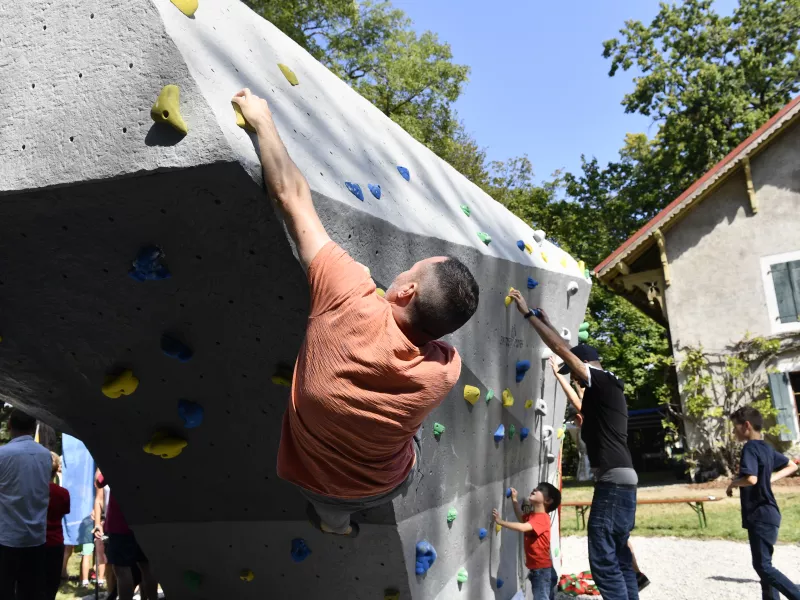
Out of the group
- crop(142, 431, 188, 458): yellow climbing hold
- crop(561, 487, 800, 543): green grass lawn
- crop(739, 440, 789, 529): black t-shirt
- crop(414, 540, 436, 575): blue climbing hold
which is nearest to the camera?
crop(142, 431, 188, 458): yellow climbing hold

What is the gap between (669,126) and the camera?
80.8 ft

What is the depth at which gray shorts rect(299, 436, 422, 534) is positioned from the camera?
2482mm

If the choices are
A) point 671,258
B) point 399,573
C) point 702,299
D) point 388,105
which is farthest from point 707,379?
point 399,573

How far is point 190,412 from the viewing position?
3.15 metres

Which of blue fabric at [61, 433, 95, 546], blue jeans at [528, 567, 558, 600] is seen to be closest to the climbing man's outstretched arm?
blue jeans at [528, 567, 558, 600]

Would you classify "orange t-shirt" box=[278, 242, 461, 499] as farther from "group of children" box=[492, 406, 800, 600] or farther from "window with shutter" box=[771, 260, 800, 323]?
"window with shutter" box=[771, 260, 800, 323]

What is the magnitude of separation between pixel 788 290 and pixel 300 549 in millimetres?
14385

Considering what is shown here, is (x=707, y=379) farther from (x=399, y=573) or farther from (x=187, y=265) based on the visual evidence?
(x=187, y=265)

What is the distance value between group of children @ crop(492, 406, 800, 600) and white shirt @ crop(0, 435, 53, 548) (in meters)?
3.16

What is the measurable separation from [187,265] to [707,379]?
14.9 meters

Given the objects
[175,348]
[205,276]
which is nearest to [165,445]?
[175,348]

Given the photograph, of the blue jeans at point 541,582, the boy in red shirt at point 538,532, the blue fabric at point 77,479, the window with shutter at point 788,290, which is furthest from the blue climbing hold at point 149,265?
the window with shutter at point 788,290

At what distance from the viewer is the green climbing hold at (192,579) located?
12.6 ft

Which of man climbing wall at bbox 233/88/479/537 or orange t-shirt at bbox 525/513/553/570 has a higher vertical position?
man climbing wall at bbox 233/88/479/537
